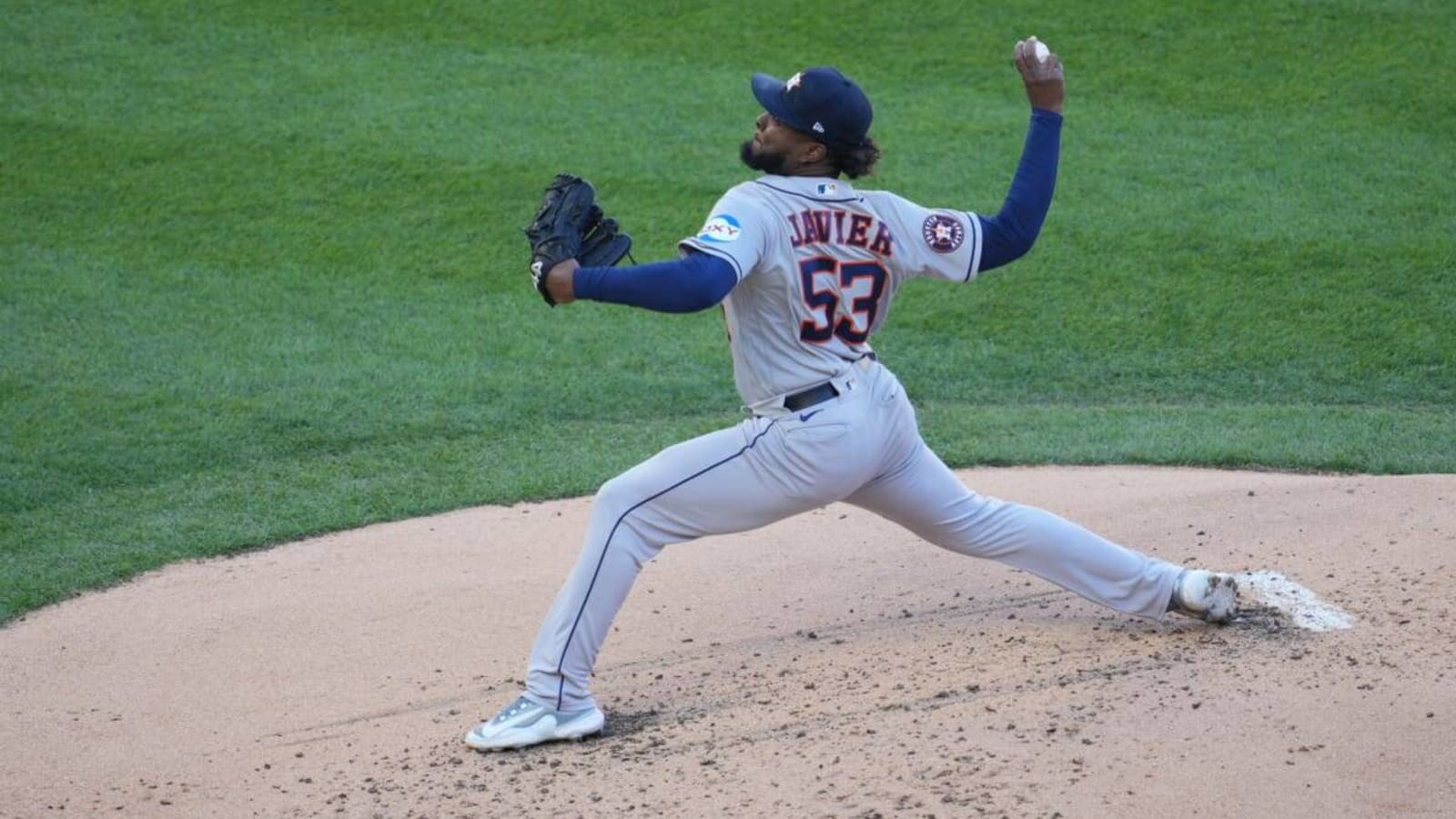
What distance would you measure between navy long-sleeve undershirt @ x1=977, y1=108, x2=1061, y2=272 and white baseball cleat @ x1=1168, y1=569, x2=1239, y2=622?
0.97 meters

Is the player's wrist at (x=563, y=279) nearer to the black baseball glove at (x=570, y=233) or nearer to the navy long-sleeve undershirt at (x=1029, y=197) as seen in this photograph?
the black baseball glove at (x=570, y=233)

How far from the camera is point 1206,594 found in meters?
4.21

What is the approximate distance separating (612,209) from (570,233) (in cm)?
527

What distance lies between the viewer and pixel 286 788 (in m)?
3.81

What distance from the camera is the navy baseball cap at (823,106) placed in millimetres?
3792

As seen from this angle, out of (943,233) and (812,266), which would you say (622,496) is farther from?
(943,233)

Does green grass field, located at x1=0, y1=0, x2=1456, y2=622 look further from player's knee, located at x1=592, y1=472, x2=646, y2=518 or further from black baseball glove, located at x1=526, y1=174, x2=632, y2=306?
black baseball glove, located at x1=526, y1=174, x2=632, y2=306

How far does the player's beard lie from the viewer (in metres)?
3.90

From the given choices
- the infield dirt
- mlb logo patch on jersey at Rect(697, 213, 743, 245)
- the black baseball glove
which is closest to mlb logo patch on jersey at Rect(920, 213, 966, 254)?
mlb logo patch on jersey at Rect(697, 213, 743, 245)

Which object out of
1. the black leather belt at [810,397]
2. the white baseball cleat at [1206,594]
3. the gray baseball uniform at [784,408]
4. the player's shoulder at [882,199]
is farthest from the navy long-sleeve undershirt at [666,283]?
the white baseball cleat at [1206,594]

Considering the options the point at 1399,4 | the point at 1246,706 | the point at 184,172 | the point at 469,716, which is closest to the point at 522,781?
the point at 469,716

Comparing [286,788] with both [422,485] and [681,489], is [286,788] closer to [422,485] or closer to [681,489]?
[681,489]

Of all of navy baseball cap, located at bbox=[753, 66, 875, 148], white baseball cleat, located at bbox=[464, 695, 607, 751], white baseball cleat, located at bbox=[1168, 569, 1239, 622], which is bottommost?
white baseball cleat, located at bbox=[464, 695, 607, 751]

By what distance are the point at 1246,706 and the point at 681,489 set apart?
1.39 metres
